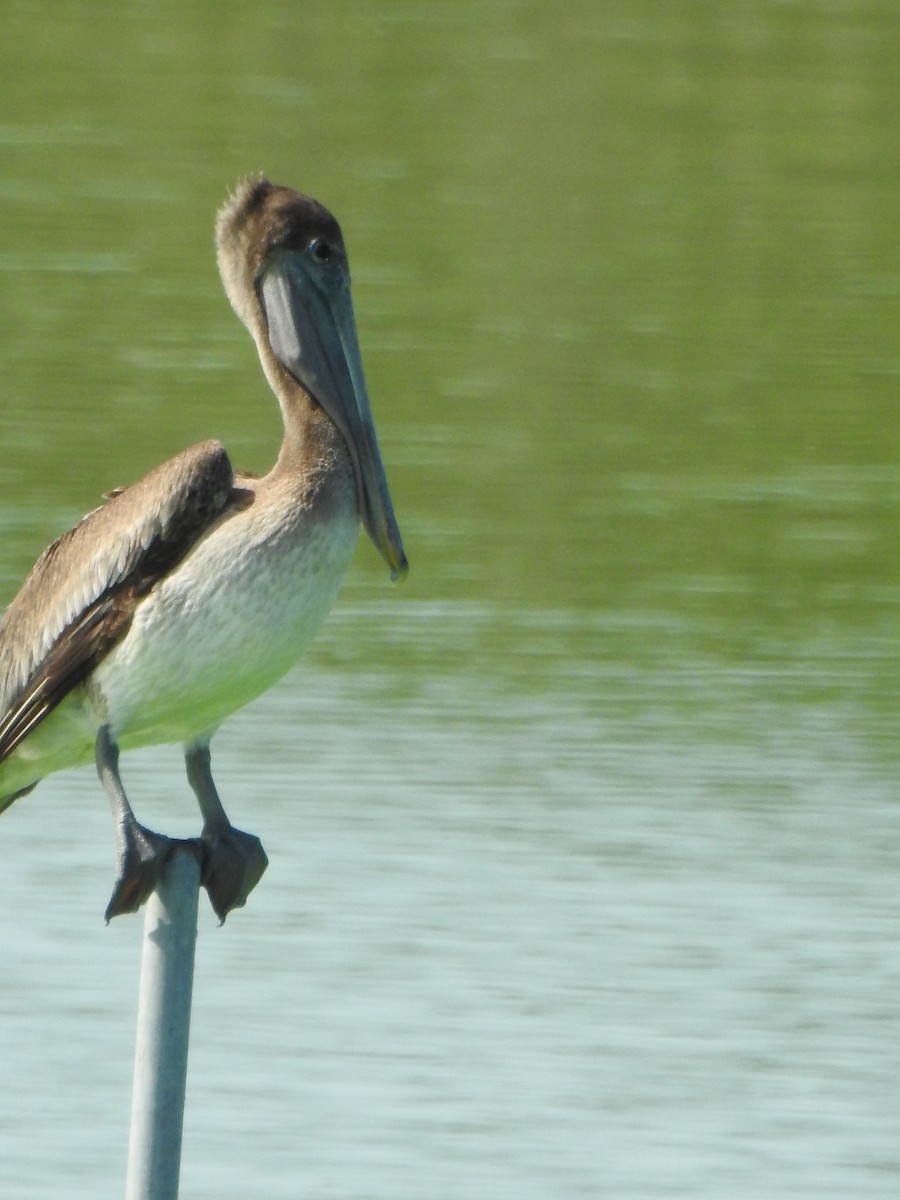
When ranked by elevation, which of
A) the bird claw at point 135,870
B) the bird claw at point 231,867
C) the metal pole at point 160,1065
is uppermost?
the metal pole at point 160,1065

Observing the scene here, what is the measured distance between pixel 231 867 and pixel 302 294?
38.5 inches

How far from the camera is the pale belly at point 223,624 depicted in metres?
4.00


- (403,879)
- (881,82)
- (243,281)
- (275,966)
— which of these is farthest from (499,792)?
(881,82)

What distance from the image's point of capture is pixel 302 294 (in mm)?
4410

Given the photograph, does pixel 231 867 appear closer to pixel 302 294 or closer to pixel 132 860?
pixel 132 860

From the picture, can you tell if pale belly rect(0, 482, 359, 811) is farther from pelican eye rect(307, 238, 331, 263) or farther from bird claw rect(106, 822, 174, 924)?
pelican eye rect(307, 238, 331, 263)

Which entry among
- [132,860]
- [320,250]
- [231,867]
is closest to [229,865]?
[231,867]

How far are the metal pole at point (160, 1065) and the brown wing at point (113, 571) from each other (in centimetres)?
93

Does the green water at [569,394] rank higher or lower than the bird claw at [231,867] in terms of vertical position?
lower

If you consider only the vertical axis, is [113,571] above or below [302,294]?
below

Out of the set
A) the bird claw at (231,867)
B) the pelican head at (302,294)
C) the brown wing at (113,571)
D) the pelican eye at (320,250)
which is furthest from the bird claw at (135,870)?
the pelican eye at (320,250)

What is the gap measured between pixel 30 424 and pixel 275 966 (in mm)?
4489

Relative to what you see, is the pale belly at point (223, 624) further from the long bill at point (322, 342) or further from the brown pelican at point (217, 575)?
the long bill at point (322, 342)

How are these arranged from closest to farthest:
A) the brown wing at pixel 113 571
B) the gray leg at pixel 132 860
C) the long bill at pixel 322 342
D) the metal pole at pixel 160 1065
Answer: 1. the metal pole at pixel 160 1065
2. the gray leg at pixel 132 860
3. the brown wing at pixel 113 571
4. the long bill at pixel 322 342
